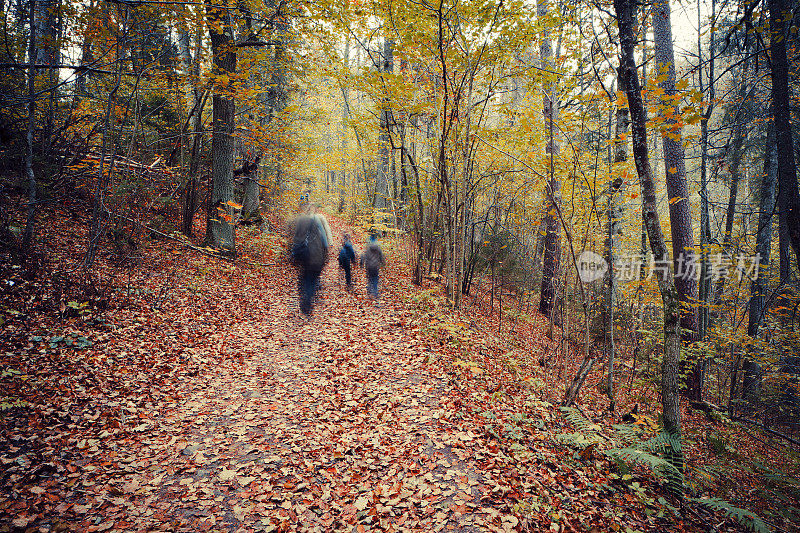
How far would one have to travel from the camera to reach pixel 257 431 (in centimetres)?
427

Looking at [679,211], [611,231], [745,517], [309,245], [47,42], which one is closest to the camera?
Result: [745,517]

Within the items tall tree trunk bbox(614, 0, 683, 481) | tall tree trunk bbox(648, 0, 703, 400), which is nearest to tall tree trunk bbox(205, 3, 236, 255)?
tall tree trunk bbox(614, 0, 683, 481)

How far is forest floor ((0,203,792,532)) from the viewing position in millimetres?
3158

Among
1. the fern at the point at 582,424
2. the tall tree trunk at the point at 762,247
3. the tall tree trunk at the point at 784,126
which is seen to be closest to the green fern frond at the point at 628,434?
the fern at the point at 582,424

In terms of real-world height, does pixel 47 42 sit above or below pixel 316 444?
above

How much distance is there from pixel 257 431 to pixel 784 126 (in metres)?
7.71

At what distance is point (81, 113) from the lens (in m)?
7.80

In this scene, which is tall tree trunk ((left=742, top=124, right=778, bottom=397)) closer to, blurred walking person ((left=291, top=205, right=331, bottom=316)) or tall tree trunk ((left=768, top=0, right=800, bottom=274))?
tall tree trunk ((left=768, top=0, right=800, bottom=274))

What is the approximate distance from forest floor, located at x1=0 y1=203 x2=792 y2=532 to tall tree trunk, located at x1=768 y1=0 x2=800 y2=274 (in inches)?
152

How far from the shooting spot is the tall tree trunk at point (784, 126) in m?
4.20

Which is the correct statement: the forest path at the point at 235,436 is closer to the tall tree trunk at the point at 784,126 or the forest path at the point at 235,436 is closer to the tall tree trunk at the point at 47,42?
the tall tree trunk at the point at 47,42

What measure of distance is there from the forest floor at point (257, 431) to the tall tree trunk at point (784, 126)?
12.7 feet

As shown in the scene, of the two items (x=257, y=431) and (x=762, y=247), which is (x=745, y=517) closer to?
(x=257, y=431)

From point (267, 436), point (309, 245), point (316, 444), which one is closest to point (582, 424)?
point (316, 444)
